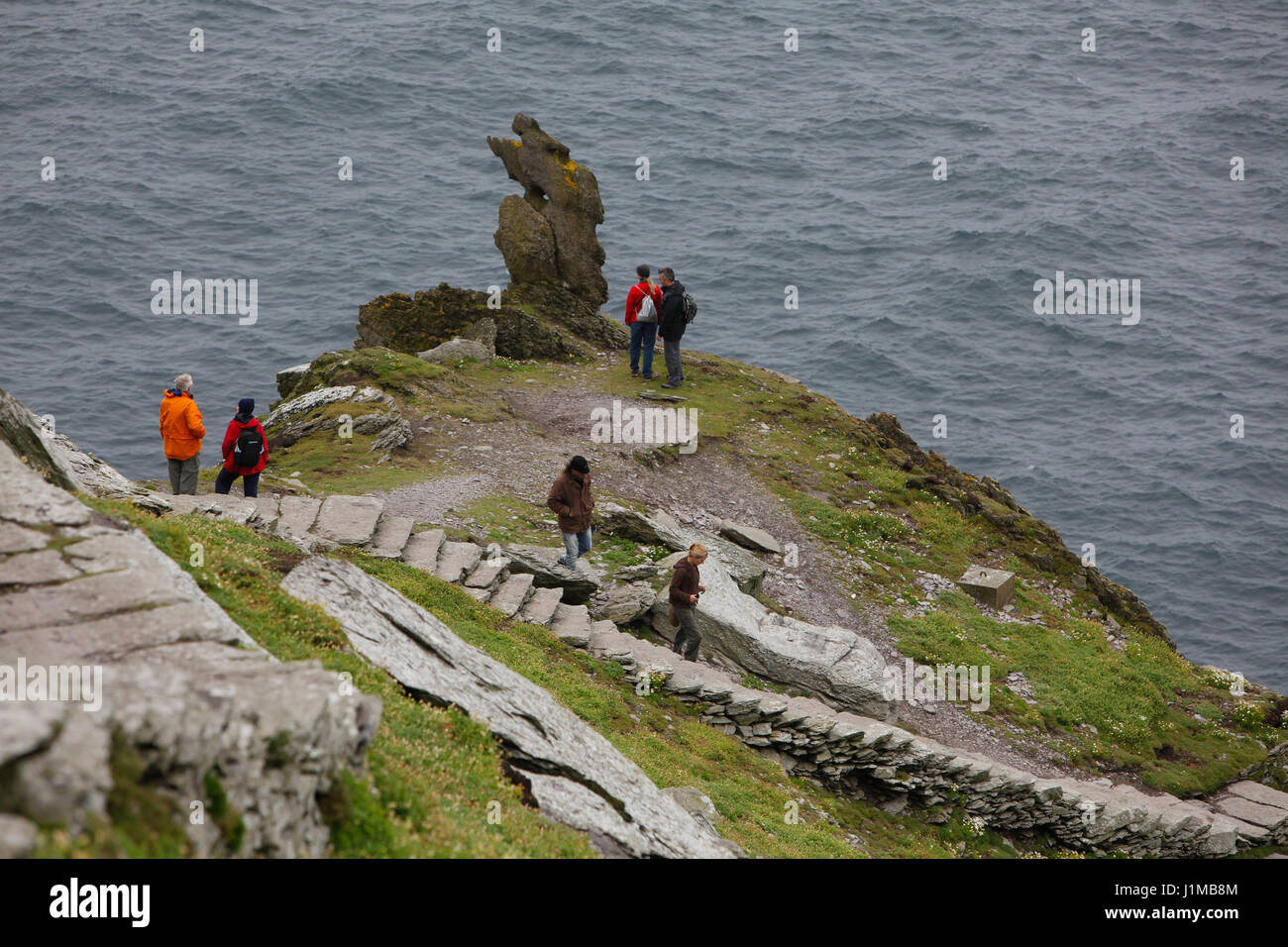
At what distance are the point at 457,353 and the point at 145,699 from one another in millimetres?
34269

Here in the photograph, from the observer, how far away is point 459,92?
111 m

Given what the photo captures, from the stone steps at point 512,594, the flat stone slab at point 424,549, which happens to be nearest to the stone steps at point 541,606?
the stone steps at point 512,594

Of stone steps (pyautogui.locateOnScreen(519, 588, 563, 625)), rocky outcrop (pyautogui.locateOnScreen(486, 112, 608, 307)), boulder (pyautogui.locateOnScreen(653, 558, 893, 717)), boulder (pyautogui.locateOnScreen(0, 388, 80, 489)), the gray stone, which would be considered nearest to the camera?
the gray stone

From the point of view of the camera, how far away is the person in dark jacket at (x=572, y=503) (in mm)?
25766

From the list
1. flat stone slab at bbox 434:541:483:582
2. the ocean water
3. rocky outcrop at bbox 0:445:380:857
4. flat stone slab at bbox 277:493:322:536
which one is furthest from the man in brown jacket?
the ocean water

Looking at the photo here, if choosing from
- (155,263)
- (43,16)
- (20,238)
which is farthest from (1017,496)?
(43,16)

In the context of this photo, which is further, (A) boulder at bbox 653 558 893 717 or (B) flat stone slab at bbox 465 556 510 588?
(A) boulder at bbox 653 558 893 717

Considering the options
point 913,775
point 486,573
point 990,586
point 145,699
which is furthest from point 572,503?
point 145,699

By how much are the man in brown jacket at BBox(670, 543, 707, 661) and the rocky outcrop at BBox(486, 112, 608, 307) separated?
973 inches

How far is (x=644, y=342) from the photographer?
1640 inches

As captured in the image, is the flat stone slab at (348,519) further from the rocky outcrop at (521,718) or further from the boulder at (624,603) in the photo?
the rocky outcrop at (521,718)

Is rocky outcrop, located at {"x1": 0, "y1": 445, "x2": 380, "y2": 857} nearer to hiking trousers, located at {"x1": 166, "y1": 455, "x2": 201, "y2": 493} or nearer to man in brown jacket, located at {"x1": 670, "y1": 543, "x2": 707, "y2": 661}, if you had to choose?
hiking trousers, located at {"x1": 166, "y1": 455, "x2": 201, "y2": 493}

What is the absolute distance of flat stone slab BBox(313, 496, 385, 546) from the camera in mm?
23844

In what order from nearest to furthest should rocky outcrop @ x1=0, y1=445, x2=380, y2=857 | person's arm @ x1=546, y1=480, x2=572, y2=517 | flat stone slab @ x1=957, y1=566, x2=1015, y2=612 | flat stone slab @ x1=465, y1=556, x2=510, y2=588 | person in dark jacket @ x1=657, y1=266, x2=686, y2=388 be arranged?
rocky outcrop @ x1=0, y1=445, x2=380, y2=857 < flat stone slab @ x1=465, y1=556, x2=510, y2=588 < person's arm @ x1=546, y1=480, x2=572, y2=517 < flat stone slab @ x1=957, y1=566, x2=1015, y2=612 < person in dark jacket @ x1=657, y1=266, x2=686, y2=388
